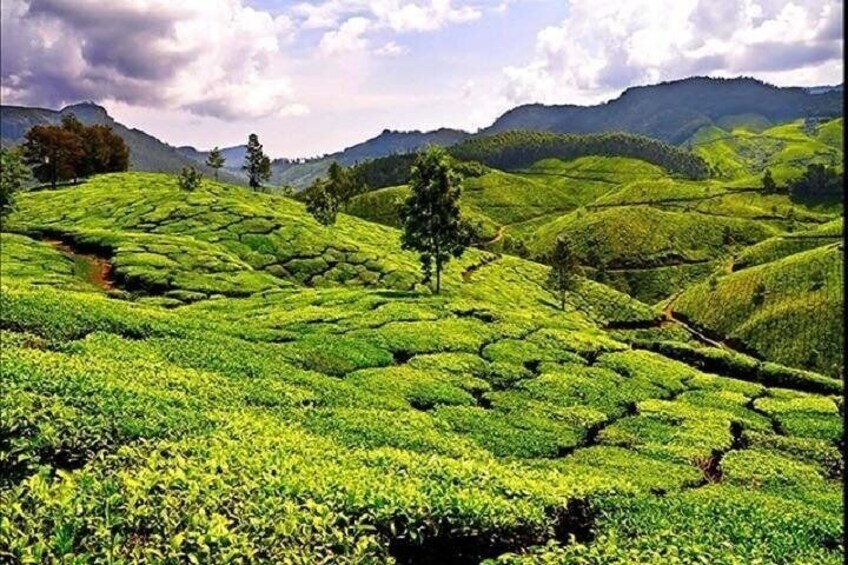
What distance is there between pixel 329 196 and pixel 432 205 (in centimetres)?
6841

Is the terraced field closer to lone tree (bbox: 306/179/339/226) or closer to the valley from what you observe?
the valley

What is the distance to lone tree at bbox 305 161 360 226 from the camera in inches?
5247

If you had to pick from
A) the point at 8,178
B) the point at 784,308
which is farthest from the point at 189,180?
the point at 784,308

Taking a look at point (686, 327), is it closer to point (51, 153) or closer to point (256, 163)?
point (256, 163)

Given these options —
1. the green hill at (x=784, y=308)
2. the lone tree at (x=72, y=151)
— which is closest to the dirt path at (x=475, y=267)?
the green hill at (x=784, y=308)

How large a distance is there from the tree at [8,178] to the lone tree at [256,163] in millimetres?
58450

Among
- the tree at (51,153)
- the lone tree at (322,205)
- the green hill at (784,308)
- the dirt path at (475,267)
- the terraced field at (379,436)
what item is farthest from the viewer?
the tree at (51,153)

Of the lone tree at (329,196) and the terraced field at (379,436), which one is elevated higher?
the lone tree at (329,196)

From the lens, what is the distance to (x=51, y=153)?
151500 mm

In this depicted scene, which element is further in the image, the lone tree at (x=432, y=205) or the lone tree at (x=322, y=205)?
the lone tree at (x=322, y=205)

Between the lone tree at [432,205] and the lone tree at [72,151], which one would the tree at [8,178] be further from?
the lone tree at [432,205]

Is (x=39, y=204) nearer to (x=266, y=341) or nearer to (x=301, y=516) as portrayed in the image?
(x=266, y=341)

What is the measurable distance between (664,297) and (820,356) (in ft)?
222

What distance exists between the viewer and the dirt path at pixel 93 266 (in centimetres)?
6994
